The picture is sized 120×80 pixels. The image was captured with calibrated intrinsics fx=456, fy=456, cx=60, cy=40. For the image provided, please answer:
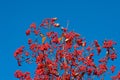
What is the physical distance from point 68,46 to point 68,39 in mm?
384

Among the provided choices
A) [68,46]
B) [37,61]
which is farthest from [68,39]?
[37,61]

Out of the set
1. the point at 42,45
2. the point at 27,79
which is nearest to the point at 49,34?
the point at 42,45

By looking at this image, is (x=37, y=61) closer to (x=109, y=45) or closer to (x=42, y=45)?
(x=42, y=45)

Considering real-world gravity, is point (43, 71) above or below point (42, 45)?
below

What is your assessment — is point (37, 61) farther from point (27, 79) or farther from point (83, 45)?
point (83, 45)

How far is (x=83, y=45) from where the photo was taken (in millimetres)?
23656

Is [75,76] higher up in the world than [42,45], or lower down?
lower down

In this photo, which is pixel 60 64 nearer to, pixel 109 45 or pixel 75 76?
pixel 75 76

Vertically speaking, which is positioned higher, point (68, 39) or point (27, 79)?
point (68, 39)

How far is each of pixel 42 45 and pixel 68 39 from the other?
1432 mm

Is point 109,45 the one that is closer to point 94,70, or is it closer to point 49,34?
point 94,70

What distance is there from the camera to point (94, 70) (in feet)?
77.6

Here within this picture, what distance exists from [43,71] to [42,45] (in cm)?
148

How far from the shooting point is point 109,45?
78.6 ft
